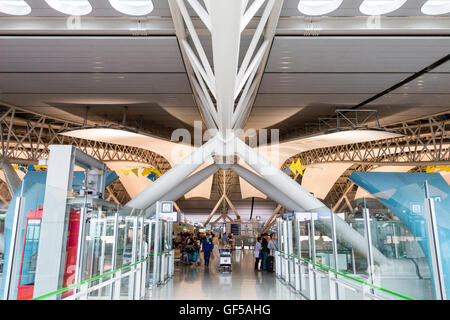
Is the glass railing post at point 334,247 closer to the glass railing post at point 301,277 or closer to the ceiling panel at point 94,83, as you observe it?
the glass railing post at point 301,277

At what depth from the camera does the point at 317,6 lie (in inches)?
316

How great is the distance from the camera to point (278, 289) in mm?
10984

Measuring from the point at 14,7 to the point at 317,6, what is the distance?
721 centimetres

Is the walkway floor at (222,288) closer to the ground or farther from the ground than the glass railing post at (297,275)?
closer to the ground

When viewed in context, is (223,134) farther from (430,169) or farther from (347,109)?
(430,169)


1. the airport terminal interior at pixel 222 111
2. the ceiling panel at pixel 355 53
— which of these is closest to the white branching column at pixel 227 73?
the airport terminal interior at pixel 222 111

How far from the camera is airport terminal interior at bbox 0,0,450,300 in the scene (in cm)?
491

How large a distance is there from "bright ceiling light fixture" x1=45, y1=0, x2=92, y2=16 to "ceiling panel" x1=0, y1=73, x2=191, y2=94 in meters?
3.42

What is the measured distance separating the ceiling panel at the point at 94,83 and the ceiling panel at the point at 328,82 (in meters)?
3.23

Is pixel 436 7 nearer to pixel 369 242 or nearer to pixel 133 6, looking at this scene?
pixel 369 242

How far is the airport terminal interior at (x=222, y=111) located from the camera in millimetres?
4914

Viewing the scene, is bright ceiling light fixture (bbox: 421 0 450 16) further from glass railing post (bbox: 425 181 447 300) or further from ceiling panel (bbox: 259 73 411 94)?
glass railing post (bbox: 425 181 447 300)

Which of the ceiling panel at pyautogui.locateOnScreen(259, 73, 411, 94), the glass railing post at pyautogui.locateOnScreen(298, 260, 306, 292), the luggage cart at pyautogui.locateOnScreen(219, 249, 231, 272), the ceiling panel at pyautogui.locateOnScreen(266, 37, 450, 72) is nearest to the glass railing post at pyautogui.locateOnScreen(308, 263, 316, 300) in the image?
the glass railing post at pyautogui.locateOnScreen(298, 260, 306, 292)
